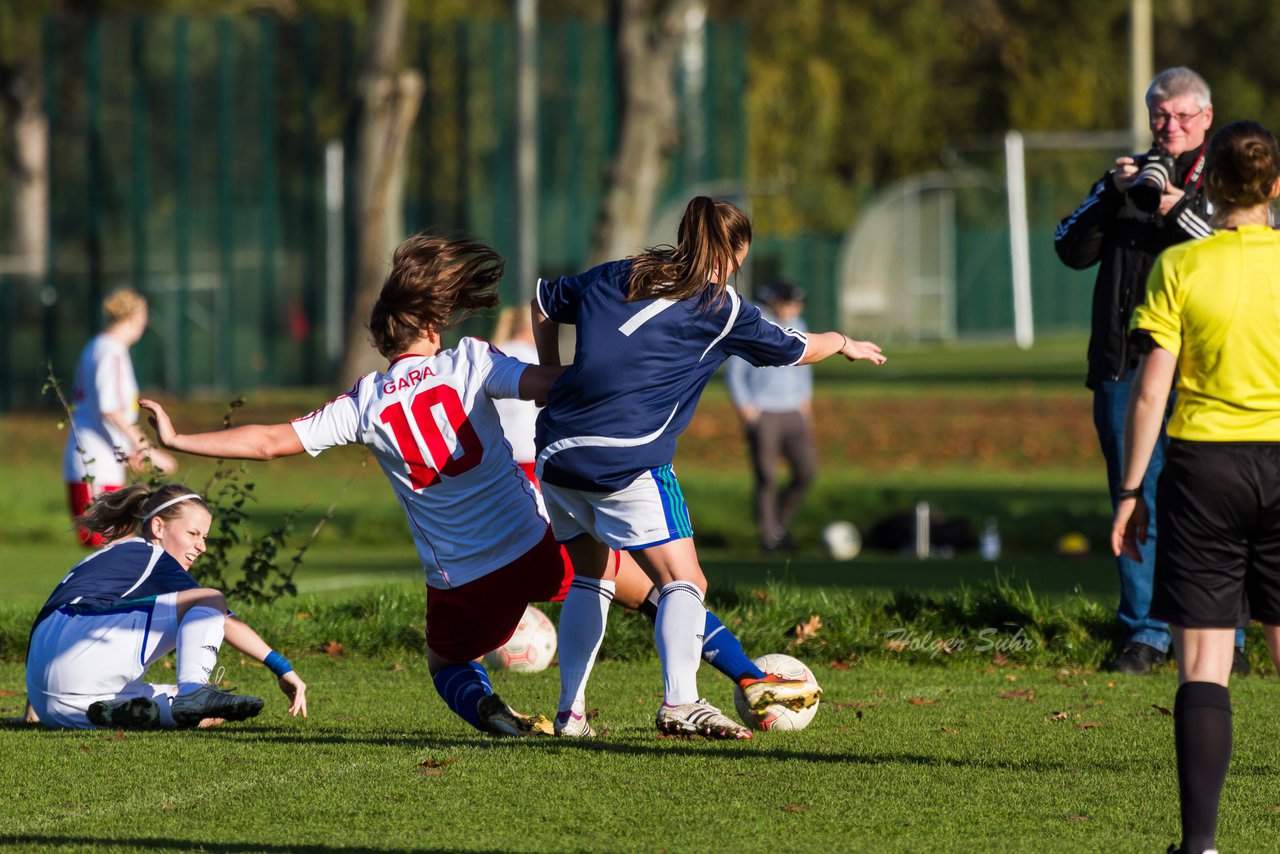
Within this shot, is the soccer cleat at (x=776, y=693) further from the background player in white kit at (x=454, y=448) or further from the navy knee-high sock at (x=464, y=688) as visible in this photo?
the navy knee-high sock at (x=464, y=688)

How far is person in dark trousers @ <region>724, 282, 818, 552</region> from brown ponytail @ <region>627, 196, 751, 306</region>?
28.3 ft

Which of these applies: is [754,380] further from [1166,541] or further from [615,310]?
[1166,541]

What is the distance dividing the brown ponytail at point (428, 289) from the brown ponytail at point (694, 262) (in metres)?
0.56

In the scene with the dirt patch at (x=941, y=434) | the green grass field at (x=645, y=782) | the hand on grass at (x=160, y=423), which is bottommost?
the dirt patch at (x=941, y=434)

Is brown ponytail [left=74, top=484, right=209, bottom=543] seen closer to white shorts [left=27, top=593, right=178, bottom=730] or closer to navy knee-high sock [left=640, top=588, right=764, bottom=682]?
white shorts [left=27, top=593, right=178, bottom=730]

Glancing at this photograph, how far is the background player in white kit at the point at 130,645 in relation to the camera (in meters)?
6.51

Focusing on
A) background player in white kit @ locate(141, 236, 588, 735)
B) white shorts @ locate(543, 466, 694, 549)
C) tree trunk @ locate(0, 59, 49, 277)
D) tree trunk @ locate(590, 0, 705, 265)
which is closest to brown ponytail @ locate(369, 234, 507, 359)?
background player in white kit @ locate(141, 236, 588, 735)

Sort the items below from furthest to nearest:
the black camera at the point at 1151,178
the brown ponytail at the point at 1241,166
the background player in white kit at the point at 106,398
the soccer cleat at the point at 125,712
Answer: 1. the background player in white kit at the point at 106,398
2. the black camera at the point at 1151,178
3. the soccer cleat at the point at 125,712
4. the brown ponytail at the point at 1241,166

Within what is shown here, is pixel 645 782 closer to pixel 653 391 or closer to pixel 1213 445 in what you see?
pixel 653 391

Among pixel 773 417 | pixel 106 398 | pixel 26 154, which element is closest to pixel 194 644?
pixel 106 398

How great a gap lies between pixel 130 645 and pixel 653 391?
215 centimetres

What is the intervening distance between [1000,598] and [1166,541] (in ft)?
13.4

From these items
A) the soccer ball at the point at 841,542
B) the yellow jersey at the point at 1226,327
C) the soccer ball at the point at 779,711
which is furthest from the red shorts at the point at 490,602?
the soccer ball at the point at 841,542

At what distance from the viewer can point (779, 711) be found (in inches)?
248
